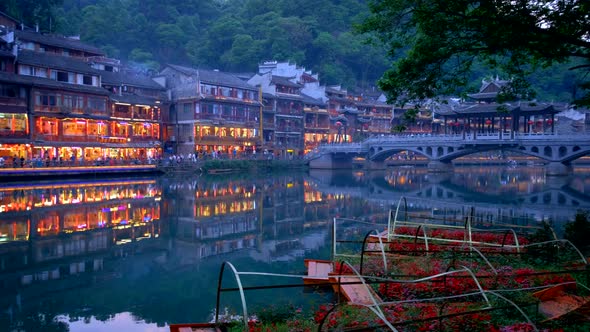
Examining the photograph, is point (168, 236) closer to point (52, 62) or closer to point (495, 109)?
point (52, 62)

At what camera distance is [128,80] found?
65.7 m

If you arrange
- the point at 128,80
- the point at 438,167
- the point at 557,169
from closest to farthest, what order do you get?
the point at 557,169, the point at 128,80, the point at 438,167

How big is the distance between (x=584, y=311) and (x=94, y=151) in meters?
56.7

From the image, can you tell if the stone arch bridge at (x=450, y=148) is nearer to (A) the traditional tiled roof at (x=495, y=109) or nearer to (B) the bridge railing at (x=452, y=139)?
(B) the bridge railing at (x=452, y=139)

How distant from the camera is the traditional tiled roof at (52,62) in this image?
51.3 m

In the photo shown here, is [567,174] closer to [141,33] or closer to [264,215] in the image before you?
[264,215]

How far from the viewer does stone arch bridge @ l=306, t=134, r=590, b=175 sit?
2270 inches

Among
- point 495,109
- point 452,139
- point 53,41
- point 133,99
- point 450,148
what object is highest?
point 53,41

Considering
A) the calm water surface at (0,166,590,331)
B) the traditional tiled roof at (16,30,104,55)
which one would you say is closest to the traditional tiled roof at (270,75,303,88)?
the traditional tiled roof at (16,30,104,55)

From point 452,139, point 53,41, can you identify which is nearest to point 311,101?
point 452,139

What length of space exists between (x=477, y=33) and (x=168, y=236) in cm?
1584

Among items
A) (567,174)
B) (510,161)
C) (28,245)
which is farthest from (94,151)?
(510,161)

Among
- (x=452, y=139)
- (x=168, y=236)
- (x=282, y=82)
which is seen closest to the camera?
Result: (x=168, y=236)

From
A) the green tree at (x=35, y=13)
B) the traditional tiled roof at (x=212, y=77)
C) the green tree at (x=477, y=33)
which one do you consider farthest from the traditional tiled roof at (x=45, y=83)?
the green tree at (x=477, y=33)
